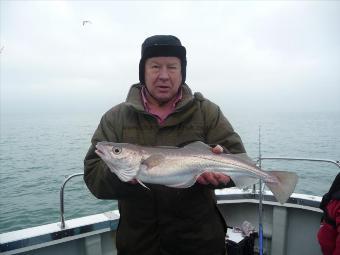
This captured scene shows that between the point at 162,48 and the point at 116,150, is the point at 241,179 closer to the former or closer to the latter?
the point at 116,150

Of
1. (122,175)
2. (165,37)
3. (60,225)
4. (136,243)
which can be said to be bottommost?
(60,225)

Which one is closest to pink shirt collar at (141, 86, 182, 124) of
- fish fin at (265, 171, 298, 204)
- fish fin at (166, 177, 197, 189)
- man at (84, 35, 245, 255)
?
man at (84, 35, 245, 255)

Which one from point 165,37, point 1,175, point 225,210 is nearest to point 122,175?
point 165,37

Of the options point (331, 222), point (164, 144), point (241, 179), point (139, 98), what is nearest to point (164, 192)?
point (164, 144)

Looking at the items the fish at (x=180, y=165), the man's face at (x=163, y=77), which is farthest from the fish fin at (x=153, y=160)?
the man's face at (x=163, y=77)

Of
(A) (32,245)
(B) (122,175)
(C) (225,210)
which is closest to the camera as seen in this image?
(B) (122,175)

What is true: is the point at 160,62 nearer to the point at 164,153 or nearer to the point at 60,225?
the point at 164,153

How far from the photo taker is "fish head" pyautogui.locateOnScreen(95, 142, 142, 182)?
10.1ft

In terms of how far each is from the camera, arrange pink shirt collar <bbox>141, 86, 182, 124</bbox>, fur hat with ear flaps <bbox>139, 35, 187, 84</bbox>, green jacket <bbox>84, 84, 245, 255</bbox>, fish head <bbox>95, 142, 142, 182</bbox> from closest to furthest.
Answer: fish head <bbox>95, 142, 142, 182</bbox>
green jacket <bbox>84, 84, 245, 255</bbox>
fur hat with ear flaps <bbox>139, 35, 187, 84</bbox>
pink shirt collar <bbox>141, 86, 182, 124</bbox>

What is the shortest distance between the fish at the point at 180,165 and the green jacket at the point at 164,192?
129 millimetres

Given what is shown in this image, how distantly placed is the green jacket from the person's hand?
0.17 meters

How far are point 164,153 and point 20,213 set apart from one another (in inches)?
530

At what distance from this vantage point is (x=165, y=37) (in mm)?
3535

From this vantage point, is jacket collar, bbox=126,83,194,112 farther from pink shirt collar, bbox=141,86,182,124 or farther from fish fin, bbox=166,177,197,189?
fish fin, bbox=166,177,197,189
